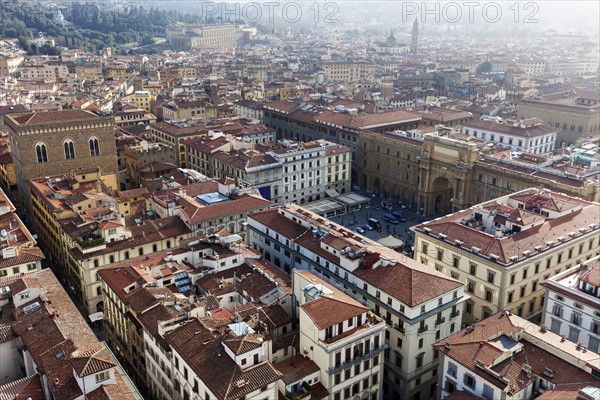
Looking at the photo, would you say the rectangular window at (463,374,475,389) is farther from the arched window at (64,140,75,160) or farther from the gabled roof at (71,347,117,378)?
the arched window at (64,140,75,160)

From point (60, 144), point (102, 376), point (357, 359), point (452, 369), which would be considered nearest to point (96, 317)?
point (102, 376)

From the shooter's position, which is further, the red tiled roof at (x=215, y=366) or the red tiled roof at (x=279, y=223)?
the red tiled roof at (x=279, y=223)

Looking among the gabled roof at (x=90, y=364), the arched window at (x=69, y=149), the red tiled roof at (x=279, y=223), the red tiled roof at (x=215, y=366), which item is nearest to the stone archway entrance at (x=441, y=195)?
the red tiled roof at (x=279, y=223)

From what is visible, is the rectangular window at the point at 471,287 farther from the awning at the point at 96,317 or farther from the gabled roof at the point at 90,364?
the awning at the point at 96,317

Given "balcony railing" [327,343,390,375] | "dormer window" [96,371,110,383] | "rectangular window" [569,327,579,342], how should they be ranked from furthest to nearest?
"rectangular window" [569,327,579,342]
"balcony railing" [327,343,390,375]
"dormer window" [96,371,110,383]

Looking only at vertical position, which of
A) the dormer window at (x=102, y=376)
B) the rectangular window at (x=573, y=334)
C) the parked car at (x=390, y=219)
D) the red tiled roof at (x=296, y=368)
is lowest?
Answer: the parked car at (x=390, y=219)

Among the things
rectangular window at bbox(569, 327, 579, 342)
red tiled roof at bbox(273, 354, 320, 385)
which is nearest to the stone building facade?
red tiled roof at bbox(273, 354, 320, 385)

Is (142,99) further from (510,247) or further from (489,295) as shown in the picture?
(489,295)
